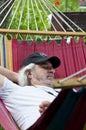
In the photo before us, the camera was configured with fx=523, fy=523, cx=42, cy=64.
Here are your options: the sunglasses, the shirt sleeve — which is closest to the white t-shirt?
the shirt sleeve

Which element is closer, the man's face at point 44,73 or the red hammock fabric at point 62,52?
the man's face at point 44,73

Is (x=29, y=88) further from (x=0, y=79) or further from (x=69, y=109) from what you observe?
(x=69, y=109)

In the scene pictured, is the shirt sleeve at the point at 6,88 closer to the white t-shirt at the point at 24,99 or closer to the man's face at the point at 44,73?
the white t-shirt at the point at 24,99

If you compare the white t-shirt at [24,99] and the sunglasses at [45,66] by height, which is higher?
the sunglasses at [45,66]

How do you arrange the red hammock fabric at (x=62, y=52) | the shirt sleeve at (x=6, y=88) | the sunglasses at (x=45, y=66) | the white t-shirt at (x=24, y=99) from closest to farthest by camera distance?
the white t-shirt at (x=24, y=99) < the shirt sleeve at (x=6, y=88) < the sunglasses at (x=45, y=66) < the red hammock fabric at (x=62, y=52)

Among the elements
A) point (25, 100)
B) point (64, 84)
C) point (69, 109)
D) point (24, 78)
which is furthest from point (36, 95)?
point (64, 84)

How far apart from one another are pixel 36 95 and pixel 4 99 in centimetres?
19

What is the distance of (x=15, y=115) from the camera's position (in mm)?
2742

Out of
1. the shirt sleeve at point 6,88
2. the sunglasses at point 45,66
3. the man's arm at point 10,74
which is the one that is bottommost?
the man's arm at point 10,74

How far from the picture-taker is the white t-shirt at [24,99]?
2.67 meters

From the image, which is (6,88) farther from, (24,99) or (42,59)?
(42,59)

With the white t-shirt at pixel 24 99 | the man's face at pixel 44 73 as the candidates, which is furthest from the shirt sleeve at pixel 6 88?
the man's face at pixel 44 73

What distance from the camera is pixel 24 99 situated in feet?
8.95

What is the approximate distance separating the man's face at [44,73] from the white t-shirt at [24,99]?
0.07 m
